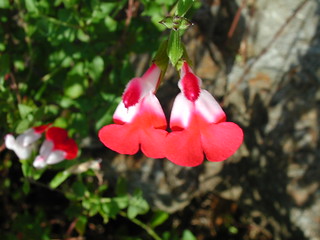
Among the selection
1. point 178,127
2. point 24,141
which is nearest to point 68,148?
point 24,141

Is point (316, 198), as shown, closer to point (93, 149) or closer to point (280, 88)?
point (280, 88)

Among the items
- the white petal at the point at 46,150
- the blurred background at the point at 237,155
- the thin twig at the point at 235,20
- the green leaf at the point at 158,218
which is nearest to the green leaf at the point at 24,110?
the white petal at the point at 46,150

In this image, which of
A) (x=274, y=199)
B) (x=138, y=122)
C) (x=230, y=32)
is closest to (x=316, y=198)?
(x=274, y=199)

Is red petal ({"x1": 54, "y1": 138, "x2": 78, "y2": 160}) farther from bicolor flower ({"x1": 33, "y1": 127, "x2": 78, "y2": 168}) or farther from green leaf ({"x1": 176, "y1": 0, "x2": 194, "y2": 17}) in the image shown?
green leaf ({"x1": 176, "y1": 0, "x2": 194, "y2": 17})

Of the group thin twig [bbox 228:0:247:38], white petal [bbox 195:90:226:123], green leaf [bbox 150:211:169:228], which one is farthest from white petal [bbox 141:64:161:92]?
thin twig [bbox 228:0:247:38]

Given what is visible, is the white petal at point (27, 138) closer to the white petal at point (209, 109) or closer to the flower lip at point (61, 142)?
the flower lip at point (61, 142)

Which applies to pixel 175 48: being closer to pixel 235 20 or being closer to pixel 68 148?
pixel 68 148
